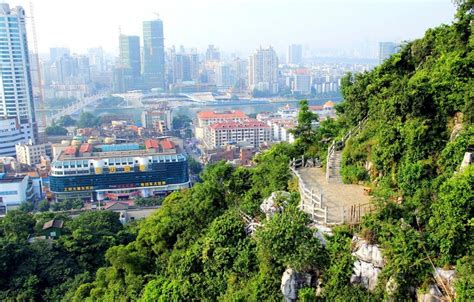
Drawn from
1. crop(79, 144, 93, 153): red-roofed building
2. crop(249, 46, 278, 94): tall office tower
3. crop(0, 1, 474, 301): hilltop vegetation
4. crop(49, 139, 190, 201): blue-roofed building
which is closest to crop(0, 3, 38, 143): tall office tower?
crop(79, 144, 93, 153): red-roofed building

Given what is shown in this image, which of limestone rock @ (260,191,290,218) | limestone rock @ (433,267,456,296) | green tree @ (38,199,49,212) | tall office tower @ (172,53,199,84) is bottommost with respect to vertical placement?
green tree @ (38,199,49,212)

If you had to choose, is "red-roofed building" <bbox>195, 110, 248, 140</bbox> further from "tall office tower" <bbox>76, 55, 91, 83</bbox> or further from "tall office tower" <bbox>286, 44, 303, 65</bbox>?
"tall office tower" <bbox>286, 44, 303, 65</bbox>

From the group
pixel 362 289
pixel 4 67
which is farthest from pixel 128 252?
pixel 4 67

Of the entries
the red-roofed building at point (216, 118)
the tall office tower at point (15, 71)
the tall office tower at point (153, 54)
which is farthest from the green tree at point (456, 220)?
the tall office tower at point (153, 54)

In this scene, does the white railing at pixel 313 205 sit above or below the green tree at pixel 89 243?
above

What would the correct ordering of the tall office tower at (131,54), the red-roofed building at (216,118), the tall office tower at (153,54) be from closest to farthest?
the red-roofed building at (216,118)
the tall office tower at (131,54)
the tall office tower at (153,54)

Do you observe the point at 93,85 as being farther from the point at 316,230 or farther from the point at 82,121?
the point at 316,230

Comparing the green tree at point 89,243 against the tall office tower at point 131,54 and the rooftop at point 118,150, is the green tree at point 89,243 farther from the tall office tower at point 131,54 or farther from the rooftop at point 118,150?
the tall office tower at point 131,54
